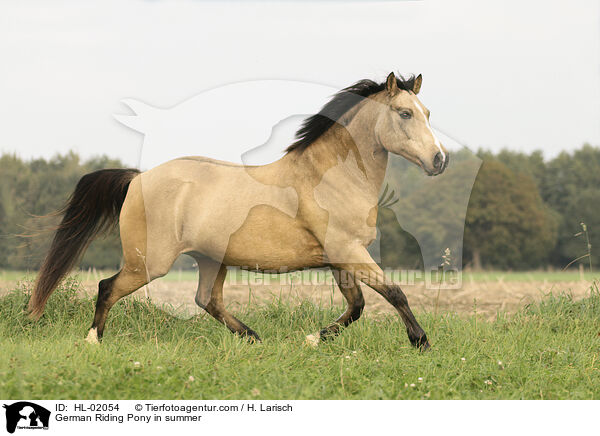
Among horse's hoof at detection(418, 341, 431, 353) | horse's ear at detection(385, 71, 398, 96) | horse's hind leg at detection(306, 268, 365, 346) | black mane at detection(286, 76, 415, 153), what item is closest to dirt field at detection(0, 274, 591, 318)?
horse's hind leg at detection(306, 268, 365, 346)

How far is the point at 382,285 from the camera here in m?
4.74

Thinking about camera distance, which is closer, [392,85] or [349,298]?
[392,85]

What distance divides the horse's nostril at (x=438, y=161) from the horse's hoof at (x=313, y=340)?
1942 millimetres

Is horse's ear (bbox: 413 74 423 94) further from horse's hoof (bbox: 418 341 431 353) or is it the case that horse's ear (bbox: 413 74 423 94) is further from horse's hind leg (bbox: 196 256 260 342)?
horse's hind leg (bbox: 196 256 260 342)

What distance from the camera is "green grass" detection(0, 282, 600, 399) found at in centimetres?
370

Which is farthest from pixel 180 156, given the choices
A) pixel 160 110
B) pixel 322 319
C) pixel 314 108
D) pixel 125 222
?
pixel 322 319

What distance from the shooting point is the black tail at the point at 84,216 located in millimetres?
5672

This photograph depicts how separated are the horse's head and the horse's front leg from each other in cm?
97

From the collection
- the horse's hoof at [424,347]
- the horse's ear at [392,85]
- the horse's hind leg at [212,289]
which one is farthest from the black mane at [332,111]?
the horse's hoof at [424,347]

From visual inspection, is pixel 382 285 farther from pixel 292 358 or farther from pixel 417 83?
pixel 417 83

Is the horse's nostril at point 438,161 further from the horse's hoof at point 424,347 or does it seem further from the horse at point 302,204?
the horse's hoof at point 424,347

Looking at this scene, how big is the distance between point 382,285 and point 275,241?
3.52ft

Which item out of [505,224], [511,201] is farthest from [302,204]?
[511,201]
